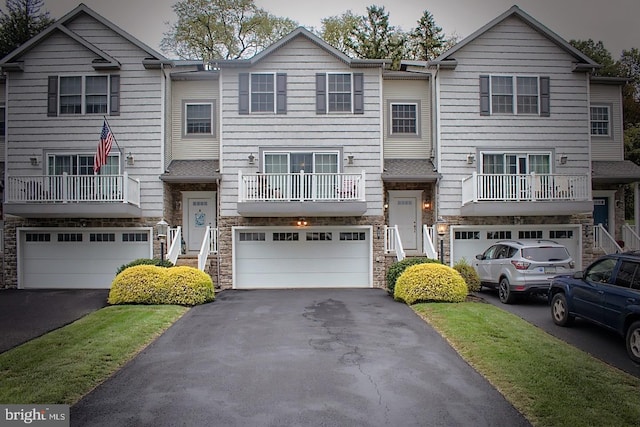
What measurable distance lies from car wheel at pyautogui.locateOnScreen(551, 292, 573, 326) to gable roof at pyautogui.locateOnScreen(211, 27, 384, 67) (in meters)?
10.2

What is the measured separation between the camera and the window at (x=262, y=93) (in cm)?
1648

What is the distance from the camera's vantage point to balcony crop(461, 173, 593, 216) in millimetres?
15297

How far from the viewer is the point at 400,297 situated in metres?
12.5

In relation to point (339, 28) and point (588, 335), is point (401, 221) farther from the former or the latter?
point (339, 28)

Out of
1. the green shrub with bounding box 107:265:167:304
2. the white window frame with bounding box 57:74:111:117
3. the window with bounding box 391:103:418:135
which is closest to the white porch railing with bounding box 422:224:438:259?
the window with bounding box 391:103:418:135

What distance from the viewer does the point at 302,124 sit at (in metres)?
16.5

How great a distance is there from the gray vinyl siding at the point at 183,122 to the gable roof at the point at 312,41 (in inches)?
62.1

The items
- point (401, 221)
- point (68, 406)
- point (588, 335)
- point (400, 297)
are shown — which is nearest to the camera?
point (68, 406)

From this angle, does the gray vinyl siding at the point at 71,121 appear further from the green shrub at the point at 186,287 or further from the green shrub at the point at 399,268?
the green shrub at the point at 399,268

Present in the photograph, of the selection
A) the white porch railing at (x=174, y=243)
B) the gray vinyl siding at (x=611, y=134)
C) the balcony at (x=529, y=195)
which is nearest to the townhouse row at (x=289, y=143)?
the white porch railing at (x=174, y=243)

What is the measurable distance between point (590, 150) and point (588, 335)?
10512 millimetres

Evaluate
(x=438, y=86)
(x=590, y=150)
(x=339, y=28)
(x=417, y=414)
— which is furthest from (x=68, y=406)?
(x=339, y=28)

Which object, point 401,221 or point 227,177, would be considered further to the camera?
point 401,221

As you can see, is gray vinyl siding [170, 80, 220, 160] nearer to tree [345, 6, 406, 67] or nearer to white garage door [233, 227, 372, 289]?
white garage door [233, 227, 372, 289]
